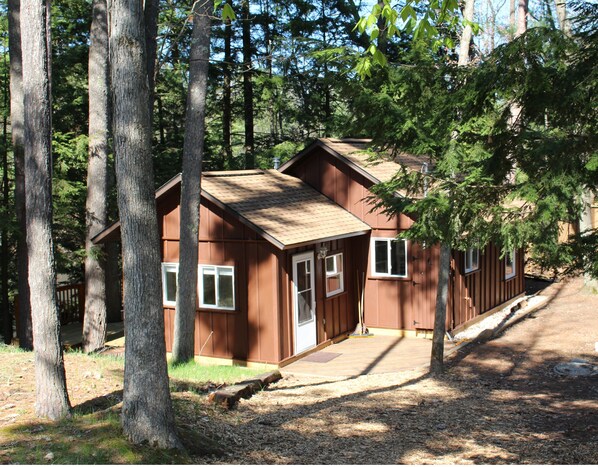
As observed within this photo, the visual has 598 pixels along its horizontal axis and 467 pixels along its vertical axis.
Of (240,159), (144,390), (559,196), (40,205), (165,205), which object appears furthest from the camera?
(240,159)

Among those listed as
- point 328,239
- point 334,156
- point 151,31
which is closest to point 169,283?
point 328,239

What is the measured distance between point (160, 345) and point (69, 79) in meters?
17.9

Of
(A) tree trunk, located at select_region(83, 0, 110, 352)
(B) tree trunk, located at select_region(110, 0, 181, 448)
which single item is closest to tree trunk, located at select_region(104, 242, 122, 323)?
(A) tree trunk, located at select_region(83, 0, 110, 352)

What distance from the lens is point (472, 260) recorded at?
692 inches

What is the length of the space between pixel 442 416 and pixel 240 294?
6084mm

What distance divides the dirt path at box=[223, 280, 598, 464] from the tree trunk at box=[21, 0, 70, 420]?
233 centimetres

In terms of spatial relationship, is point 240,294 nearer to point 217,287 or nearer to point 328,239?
point 217,287

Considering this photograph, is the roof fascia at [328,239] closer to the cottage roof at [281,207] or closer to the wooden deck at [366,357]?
the cottage roof at [281,207]

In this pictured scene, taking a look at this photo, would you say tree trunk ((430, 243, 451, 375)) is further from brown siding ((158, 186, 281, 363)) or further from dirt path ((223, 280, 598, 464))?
brown siding ((158, 186, 281, 363))

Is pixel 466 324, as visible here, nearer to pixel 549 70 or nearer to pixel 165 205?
pixel 165 205

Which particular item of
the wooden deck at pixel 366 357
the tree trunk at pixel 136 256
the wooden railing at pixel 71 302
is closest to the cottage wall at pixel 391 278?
the wooden deck at pixel 366 357

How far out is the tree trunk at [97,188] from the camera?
51.9 feet

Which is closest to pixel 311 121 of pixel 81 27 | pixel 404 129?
pixel 81 27

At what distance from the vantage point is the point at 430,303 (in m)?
16.2
